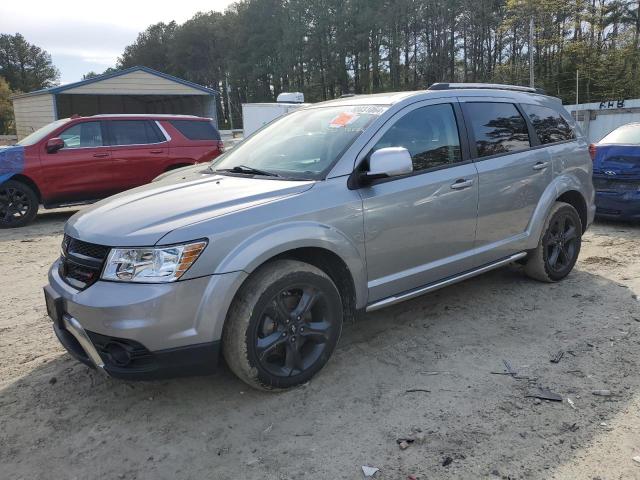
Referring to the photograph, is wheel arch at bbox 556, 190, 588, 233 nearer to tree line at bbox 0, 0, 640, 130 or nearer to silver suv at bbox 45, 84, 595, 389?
silver suv at bbox 45, 84, 595, 389

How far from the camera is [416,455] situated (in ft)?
8.86

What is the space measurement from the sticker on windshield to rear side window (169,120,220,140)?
23.0ft

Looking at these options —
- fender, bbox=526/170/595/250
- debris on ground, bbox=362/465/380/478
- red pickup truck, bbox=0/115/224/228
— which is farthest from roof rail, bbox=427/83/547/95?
red pickup truck, bbox=0/115/224/228

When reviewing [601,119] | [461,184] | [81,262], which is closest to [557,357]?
[461,184]

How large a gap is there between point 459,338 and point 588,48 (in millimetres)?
41747

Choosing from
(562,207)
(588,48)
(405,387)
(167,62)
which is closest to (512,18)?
(588,48)

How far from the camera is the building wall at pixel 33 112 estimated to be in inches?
831

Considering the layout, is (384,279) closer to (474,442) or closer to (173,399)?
(474,442)

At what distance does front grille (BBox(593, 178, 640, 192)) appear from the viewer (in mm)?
7497

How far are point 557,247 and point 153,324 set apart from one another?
13.1ft

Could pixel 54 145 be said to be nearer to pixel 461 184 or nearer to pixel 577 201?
pixel 461 184

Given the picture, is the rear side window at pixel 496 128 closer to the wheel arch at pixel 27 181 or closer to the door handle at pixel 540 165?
the door handle at pixel 540 165

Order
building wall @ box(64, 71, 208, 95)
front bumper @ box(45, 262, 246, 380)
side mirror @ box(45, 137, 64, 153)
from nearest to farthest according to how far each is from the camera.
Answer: front bumper @ box(45, 262, 246, 380)
side mirror @ box(45, 137, 64, 153)
building wall @ box(64, 71, 208, 95)

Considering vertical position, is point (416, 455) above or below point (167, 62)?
below
